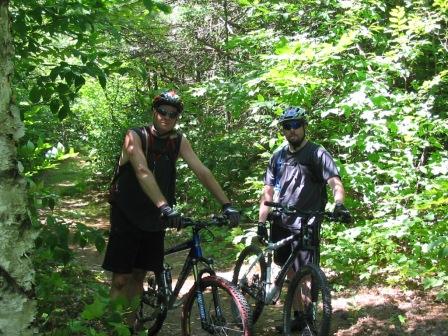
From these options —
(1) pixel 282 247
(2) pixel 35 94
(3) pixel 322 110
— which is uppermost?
(3) pixel 322 110

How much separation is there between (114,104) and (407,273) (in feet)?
40.0

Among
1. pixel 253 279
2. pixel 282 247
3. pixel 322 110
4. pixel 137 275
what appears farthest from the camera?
pixel 322 110

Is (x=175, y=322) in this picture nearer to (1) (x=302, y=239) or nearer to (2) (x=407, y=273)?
(1) (x=302, y=239)

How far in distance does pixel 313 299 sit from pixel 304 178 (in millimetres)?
1185

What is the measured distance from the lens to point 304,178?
478 centimetres

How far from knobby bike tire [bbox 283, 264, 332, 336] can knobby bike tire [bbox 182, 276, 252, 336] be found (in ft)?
2.15

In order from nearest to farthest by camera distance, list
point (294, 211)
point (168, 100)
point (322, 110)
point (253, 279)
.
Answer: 1. point (168, 100)
2. point (294, 211)
3. point (253, 279)
4. point (322, 110)

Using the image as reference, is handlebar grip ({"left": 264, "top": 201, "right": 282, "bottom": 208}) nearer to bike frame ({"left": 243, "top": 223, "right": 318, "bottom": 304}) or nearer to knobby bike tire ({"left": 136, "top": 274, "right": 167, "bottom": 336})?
bike frame ({"left": 243, "top": 223, "right": 318, "bottom": 304})

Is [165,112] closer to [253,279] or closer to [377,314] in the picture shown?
[253,279]

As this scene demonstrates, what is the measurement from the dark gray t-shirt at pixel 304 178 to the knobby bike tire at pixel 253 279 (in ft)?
2.19

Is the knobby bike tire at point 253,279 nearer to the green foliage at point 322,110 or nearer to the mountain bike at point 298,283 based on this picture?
the mountain bike at point 298,283

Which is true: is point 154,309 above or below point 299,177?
below

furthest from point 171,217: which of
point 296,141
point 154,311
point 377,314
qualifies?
point 377,314

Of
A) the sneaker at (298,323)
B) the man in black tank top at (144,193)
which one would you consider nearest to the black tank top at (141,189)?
the man in black tank top at (144,193)
